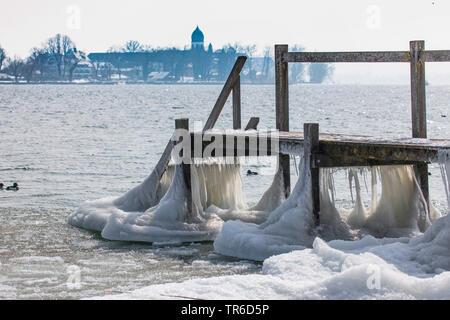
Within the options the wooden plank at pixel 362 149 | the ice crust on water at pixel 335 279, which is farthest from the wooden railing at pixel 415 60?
the ice crust on water at pixel 335 279

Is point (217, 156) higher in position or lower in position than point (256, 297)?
higher

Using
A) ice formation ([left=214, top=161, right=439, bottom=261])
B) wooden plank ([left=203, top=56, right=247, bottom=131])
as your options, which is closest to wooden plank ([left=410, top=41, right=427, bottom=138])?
ice formation ([left=214, top=161, right=439, bottom=261])

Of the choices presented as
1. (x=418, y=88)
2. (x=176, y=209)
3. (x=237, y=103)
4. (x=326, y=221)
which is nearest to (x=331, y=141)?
(x=326, y=221)

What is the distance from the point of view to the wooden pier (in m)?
10.1

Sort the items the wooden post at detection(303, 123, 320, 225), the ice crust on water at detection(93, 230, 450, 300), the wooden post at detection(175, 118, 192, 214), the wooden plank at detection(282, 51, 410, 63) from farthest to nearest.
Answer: the wooden post at detection(175, 118, 192, 214)
the wooden plank at detection(282, 51, 410, 63)
the wooden post at detection(303, 123, 320, 225)
the ice crust on water at detection(93, 230, 450, 300)

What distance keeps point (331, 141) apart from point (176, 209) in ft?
9.76

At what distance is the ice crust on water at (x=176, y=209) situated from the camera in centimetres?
1248

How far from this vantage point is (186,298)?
24.2 ft

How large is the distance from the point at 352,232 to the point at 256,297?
422 centimetres

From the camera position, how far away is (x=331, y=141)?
10.9 metres

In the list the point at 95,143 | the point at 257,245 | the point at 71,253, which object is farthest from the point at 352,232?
the point at 95,143

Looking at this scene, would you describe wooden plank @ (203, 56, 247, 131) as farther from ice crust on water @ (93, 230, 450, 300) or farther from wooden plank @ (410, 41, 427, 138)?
ice crust on water @ (93, 230, 450, 300)

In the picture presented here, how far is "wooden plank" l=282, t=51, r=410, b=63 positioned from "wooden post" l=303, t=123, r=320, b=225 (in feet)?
5.90
